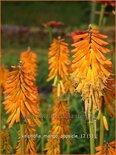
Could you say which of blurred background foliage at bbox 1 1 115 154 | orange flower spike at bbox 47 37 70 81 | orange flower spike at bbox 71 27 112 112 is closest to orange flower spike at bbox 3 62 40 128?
orange flower spike at bbox 71 27 112 112

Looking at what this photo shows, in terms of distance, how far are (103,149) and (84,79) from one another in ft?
1.98

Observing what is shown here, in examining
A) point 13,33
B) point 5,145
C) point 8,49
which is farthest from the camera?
point 13,33

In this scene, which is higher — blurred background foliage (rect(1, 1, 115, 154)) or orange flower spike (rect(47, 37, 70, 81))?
blurred background foliage (rect(1, 1, 115, 154))

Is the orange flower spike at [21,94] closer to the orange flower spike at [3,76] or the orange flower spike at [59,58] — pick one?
the orange flower spike at [59,58]

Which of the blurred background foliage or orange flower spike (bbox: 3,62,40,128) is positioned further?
the blurred background foliage

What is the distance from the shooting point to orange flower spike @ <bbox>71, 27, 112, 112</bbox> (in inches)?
→ 158

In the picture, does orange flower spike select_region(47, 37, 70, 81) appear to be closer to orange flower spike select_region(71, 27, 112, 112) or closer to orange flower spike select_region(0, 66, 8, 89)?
orange flower spike select_region(0, 66, 8, 89)

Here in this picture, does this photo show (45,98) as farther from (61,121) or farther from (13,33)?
(13,33)

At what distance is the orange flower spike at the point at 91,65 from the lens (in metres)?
4.02

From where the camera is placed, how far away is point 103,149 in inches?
166

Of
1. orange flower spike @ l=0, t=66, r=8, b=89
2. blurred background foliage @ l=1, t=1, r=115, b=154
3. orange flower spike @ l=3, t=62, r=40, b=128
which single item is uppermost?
blurred background foliage @ l=1, t=1, r=115, b=154

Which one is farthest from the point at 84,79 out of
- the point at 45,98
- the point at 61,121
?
the point at 45,98

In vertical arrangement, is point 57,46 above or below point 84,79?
above

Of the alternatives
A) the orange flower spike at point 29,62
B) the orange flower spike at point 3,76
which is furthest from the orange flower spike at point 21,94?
the orange flower spike at point 3,76
